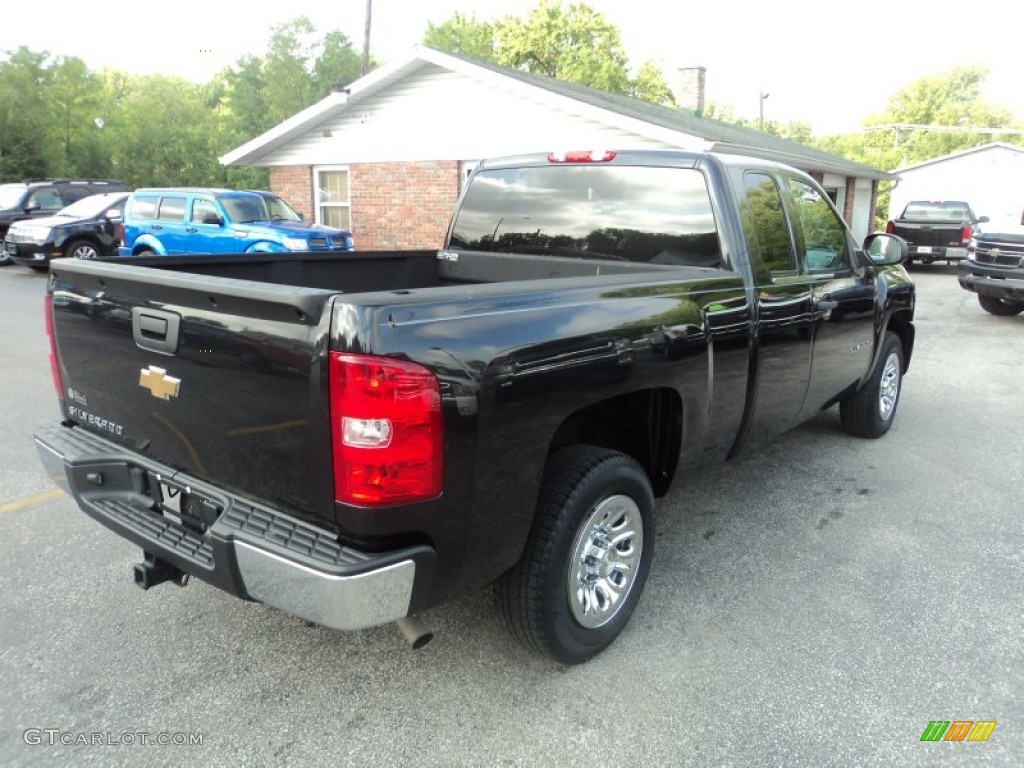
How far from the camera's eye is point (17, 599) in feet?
11.0

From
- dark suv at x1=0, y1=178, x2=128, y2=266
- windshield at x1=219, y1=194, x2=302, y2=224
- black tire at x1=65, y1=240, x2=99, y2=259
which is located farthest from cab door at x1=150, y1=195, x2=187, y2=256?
dark suv at x1=0, y1=178, x2=128, y2=266

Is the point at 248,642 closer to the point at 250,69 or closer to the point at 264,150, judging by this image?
the point at 264,150

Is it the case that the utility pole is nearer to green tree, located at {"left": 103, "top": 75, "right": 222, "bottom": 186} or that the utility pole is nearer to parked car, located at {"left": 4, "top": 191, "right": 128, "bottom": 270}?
green tree, located at {"left": 103, "top": 75, "right": 222, "bottom": 186}

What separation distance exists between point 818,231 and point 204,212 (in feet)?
39.8

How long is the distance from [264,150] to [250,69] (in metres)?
37.6

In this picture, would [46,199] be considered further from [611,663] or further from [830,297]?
[611,663]

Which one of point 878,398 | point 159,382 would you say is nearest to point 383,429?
point 159,382

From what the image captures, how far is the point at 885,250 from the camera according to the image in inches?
188

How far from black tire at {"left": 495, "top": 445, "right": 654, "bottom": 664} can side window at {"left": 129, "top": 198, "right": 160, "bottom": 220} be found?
549 inches

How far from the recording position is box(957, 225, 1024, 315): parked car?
36.2 ft

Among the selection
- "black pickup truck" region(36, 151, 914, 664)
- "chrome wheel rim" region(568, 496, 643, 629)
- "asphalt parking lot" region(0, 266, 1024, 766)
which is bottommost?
"asphalt parking lot" region(0, 266, 1024, 766)

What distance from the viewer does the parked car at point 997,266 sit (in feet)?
36.2

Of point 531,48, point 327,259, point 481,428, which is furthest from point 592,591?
point 531,48

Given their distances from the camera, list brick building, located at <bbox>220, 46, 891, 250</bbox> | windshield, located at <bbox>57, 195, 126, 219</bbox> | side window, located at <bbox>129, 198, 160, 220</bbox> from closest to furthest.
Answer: side window, located at <bbox>129, 198, 160, 220</bbox> → brick building, located at <bbox>220, 46, 891, 250</bbox> → windshield, located at <bbox>57, 195, 126, 219</bbox>
